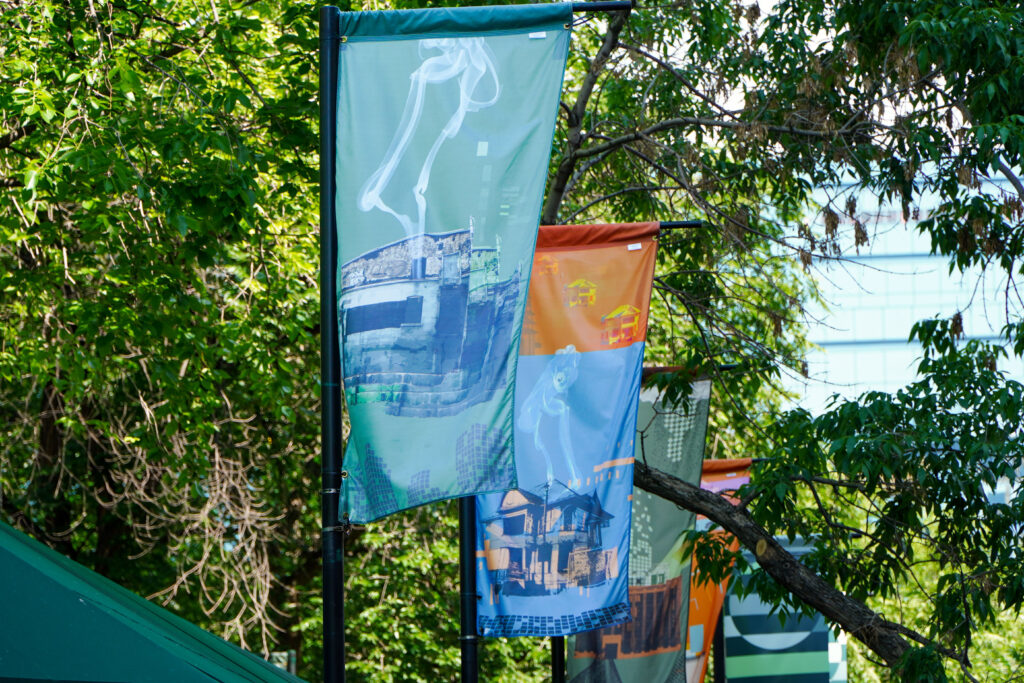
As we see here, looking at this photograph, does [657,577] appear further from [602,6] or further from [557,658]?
[602,6]

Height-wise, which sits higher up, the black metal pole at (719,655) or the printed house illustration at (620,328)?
the printed house illustration at (620,328)

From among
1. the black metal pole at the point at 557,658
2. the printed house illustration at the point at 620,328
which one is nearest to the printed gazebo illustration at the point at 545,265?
the printed house illustration at the point at 620,328

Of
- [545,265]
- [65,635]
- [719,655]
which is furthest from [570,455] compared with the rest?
[719,655]

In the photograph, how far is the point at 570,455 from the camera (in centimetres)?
668

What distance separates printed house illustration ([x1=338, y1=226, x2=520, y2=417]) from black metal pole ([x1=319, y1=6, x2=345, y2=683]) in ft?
0.42

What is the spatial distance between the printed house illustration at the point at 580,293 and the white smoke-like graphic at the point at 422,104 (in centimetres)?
268

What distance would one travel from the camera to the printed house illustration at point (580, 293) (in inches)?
279

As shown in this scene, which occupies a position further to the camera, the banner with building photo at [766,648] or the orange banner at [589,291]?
the banner with building photo at [766,648]

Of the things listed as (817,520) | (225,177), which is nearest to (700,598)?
(817,520)

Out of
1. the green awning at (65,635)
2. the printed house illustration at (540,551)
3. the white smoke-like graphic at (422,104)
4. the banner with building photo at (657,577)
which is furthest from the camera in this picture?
the banner with building photo at (657,577)

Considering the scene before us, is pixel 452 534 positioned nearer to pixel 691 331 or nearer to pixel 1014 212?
pixel 691 331

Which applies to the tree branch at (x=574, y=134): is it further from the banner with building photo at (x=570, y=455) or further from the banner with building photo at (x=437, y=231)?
the banner with building photo at (x=437, y=231)

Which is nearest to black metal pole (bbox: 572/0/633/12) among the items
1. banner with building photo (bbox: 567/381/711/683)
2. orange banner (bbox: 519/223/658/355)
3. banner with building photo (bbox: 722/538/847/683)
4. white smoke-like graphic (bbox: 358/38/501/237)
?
white smoke-like graphic (bbox: 358/38/501/237)

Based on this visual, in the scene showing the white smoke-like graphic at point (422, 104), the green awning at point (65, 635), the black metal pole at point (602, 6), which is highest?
the black metal pole at point (602, 6)
